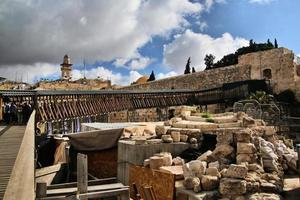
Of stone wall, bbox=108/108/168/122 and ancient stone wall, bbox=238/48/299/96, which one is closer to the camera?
ancient stone wall, bbox=238/48/299/96

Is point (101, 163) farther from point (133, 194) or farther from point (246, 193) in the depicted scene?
point (246, 193)

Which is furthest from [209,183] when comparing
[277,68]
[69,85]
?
[69,85]

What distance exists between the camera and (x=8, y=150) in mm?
6809

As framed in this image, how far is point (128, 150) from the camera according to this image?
11273mm

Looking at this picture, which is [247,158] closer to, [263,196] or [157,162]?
[263,196]

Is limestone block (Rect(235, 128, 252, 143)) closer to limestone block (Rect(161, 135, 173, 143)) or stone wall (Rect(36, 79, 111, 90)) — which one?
limestone block (Rect(161, 135, 173, 143))

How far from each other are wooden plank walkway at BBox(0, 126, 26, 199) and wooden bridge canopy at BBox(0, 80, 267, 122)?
19.1ft

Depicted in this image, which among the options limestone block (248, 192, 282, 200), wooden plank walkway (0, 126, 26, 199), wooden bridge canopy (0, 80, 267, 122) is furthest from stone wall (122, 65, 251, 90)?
wooden plank walkway (0, 126, 26, 199)

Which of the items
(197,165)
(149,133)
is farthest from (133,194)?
(149,133)

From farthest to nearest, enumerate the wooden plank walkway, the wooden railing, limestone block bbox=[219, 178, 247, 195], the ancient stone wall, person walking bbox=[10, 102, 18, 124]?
the ancient stone wall < person walking bbox=[10, 102, 18, 124] < limestone block bbox=[219, 178, 247, 195] < the wooden plank walkway < the wooden railing

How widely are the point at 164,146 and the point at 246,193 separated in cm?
363

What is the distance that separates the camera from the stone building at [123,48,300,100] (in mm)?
24219

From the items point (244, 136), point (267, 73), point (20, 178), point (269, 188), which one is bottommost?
point (269, 188)

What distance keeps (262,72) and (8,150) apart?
22.8 m
